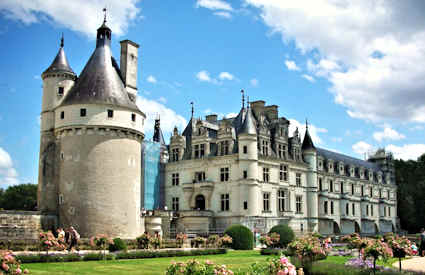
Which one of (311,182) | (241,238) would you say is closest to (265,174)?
(311,182)

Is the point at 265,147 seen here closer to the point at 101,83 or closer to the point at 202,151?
the point at 202,151

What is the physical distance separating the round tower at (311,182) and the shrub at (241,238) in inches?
642

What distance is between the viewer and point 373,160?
80.7 m

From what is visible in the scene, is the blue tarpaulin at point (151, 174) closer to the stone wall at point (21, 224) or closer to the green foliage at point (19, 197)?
the stone wall at point (21, 224)

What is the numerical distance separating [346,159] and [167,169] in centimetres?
3143

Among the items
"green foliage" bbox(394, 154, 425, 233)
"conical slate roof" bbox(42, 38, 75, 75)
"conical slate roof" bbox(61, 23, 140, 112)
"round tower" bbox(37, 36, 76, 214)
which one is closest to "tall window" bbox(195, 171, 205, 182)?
"conical slate roof" bbox(61, 23, 140, 112)

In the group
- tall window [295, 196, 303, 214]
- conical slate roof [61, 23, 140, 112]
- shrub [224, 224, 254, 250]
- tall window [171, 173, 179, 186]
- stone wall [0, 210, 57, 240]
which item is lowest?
shrub [224, 224, 254, 250]

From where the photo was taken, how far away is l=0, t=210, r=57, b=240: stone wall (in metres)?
30.9

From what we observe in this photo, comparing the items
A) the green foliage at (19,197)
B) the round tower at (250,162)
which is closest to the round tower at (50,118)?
the round tower at (250,162)

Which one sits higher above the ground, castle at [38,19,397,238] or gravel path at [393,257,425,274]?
castle at [38,19,397,238]

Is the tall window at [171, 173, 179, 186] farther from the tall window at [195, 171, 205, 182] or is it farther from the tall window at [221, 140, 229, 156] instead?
the tall window at [221, 140, 229, 156]

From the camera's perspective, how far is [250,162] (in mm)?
44688

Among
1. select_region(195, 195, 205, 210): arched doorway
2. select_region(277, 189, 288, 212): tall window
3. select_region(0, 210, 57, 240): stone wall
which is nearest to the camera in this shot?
select_region(0, 210, 57, 240): stone wall

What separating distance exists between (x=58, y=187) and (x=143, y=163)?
13.0 meters
